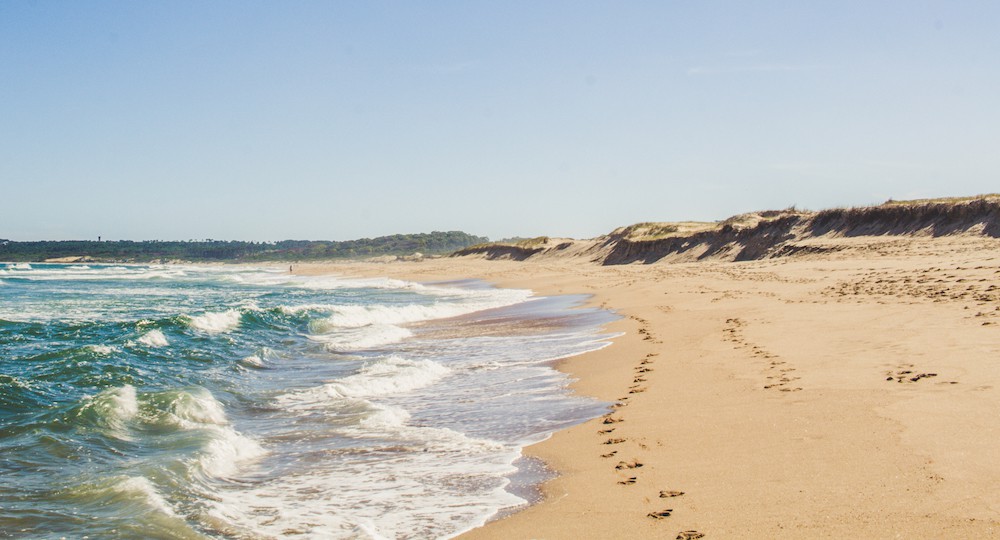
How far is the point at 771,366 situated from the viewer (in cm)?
837

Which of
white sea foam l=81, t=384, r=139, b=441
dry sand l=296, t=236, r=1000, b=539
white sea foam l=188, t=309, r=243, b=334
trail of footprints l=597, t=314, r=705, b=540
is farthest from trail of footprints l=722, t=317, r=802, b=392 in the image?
white sea foam l=188, t=309, r=243, b=334

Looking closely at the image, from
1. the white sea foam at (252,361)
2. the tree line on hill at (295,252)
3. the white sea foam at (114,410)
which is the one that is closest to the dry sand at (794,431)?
the white sea foam at (114,410)

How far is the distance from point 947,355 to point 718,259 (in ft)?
101

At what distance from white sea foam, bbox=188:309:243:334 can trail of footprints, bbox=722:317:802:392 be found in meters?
12.5

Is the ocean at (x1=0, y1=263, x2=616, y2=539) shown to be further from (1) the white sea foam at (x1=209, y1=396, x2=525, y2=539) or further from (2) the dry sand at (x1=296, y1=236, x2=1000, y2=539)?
(2) the dry sand at (x1=296, y1=236, x2=1000, y2=539)

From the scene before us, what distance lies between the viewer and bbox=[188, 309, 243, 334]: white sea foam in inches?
683

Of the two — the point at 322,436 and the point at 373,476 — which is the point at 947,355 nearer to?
the point at 373,476

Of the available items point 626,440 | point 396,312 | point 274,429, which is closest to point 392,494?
point 626,440

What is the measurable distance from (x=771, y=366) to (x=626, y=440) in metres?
3.15

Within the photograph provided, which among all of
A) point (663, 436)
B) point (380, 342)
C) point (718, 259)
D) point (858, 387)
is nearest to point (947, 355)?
point (858, 387)

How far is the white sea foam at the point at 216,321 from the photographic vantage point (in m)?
17.3

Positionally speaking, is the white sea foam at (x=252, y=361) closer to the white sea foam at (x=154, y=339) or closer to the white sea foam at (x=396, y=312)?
the white sea foam at (x=154, y=339)

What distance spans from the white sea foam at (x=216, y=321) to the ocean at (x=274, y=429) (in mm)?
1233

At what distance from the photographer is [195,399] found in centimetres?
875
